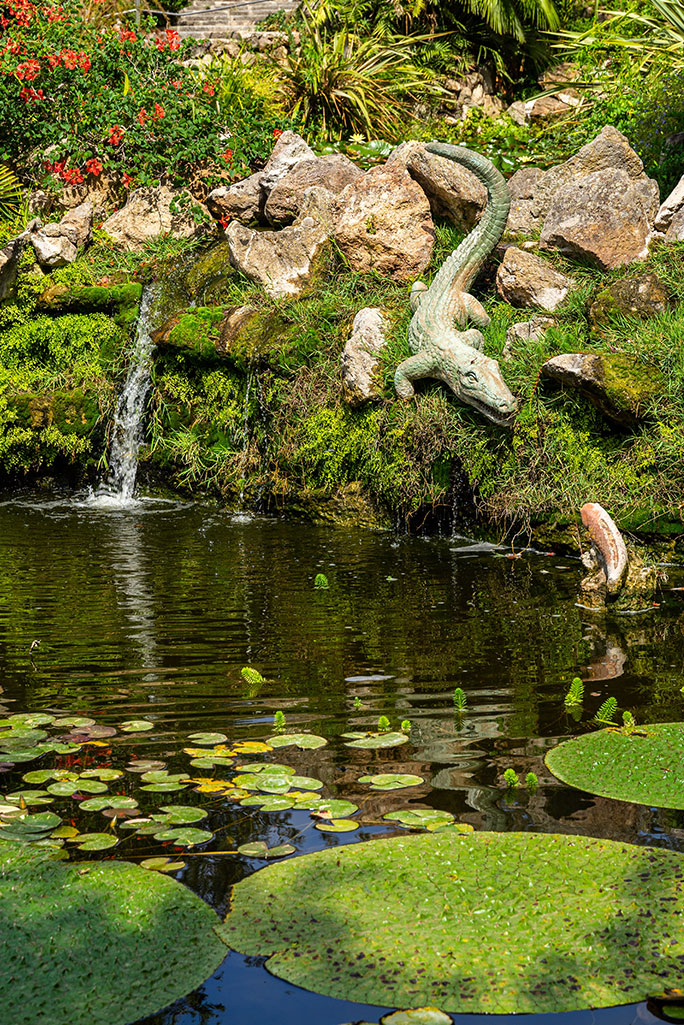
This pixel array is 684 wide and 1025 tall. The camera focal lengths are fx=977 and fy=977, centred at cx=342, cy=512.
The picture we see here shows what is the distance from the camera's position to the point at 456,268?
8.29m

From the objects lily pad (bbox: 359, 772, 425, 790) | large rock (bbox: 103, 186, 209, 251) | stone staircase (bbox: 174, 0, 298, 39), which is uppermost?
stone staircase (bbox: 174, 0, 298, 39)

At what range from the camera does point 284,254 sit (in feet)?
32.1

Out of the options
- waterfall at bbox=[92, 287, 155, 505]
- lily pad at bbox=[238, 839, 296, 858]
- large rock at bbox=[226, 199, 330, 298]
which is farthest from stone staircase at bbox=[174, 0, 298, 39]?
lily pad at bbox=[238, 839, 296, 858]

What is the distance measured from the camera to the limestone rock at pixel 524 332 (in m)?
7.82

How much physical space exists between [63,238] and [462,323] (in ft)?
18.0

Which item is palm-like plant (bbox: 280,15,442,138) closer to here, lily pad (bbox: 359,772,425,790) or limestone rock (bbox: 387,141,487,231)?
limestone rock (bbox: 387,141,487,231)

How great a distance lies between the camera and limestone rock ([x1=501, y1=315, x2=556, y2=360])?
25.6ft

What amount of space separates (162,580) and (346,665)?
6.95 feet

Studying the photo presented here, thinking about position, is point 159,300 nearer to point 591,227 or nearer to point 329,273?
point 329,273

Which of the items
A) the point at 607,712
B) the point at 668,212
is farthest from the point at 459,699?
the point at 668,212

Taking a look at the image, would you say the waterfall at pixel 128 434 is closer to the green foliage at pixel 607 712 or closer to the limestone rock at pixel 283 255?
the limestone rock at pixel 283 255

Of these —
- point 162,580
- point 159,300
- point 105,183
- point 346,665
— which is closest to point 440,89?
point 105,183

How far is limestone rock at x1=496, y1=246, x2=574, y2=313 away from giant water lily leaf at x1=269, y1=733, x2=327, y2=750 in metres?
5.25

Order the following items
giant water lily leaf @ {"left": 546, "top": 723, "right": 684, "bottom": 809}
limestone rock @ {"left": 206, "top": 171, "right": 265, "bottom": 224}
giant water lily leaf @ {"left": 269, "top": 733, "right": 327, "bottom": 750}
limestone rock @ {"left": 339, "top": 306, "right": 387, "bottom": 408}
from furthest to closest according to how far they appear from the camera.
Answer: limestone rock @ {"left": 206, "top": 171, "right": 265, "bottom": 224}
limestone rock @ {"left": 339, "top": 306, "right": 387, "bottom": 408}
giant water lily leaf @ {"left": 269, "top": 733, "right": 327, "bottom": 750}
giant water lily leaf @ {"left": 546, "top": 723, "right": 684, "bottom": 809}
